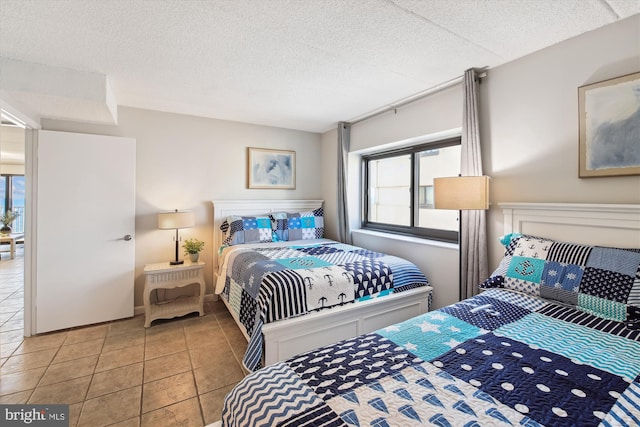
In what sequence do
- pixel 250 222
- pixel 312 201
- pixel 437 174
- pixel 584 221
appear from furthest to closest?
1. pixel 312 201
2. pixel 250 222
3. pixel 437 174
4. pixel 584 221

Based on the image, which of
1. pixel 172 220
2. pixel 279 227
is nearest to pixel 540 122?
pixel 279 227

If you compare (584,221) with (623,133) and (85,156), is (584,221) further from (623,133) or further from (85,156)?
(85,156)

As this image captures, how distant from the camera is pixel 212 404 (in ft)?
6.11

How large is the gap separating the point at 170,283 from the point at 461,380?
3.04 meters

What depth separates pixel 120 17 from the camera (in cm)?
170

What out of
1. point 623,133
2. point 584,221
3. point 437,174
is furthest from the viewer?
point 437,174

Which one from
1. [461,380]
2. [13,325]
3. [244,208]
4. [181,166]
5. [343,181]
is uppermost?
[181,166]

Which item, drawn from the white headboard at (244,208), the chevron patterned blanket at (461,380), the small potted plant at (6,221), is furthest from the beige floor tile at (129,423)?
the small potted plant at (6,221)

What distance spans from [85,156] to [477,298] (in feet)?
12.4

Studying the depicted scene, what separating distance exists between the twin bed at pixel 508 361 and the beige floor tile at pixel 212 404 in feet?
3.05

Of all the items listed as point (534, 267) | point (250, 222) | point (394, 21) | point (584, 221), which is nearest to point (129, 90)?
Answer: point (250, 222)

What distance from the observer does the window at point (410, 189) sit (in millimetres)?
3066

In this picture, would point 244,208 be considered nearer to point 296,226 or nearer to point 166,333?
point 296,226
